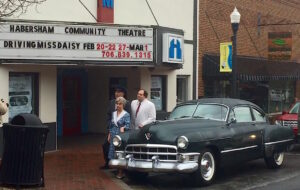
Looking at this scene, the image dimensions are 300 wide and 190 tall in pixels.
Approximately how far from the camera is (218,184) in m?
10.0

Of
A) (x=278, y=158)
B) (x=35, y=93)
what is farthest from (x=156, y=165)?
(x=35, y=93)

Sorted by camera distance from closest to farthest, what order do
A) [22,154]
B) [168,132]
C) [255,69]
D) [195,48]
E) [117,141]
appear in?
[22,154], [168,132], [117,141], [195,48], [255,69]

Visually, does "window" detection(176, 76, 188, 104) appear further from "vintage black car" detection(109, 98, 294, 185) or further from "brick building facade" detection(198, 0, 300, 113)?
"vintage black car" detection(109, 98, 294, 185)

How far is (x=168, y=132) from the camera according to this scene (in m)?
9.50

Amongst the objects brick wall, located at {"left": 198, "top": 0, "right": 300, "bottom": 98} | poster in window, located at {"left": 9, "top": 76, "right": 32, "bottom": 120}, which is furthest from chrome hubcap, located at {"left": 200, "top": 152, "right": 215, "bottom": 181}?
brick wall, located at {"left": 198, "top": 0, "right": 300, "bottom": 98}

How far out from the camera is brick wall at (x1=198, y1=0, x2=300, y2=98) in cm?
1958

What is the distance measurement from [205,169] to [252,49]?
547 inches

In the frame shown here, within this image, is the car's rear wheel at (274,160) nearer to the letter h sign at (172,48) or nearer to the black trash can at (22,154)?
the letter h sign at (172,48)

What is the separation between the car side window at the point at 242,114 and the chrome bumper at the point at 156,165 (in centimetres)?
222

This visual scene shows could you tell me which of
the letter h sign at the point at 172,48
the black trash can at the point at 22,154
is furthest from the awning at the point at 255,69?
the black trash can at the point at 22,154

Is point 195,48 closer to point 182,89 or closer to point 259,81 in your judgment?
point 182,89

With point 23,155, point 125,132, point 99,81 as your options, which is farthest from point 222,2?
point 23,155

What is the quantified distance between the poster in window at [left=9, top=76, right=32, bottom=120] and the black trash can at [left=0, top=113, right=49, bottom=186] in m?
4.46

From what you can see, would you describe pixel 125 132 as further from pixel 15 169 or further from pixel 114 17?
pixel 114 17
